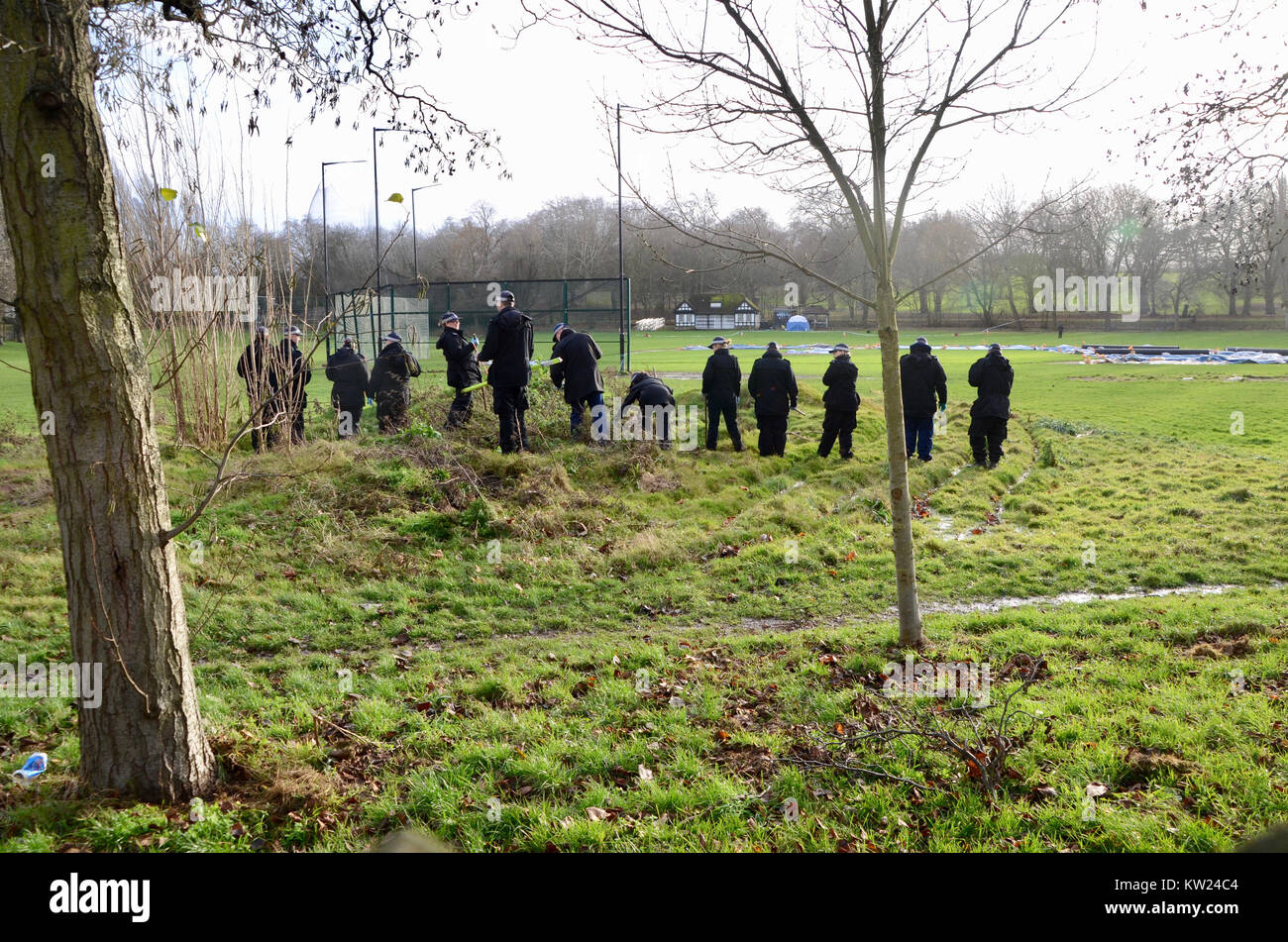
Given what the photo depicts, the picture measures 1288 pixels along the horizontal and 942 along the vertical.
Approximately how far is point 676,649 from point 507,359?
278 inches

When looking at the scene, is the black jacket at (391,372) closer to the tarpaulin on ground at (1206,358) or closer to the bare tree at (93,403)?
the bare tree at (93,403)

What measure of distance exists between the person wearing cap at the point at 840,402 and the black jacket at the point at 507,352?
17.4ft

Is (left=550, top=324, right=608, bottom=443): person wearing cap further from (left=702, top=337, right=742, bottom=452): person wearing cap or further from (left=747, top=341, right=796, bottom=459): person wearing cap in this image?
(left=747, top=341, right=796, bottom=459): person wearing cap

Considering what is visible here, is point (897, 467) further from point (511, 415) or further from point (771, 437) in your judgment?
point (771, 437)

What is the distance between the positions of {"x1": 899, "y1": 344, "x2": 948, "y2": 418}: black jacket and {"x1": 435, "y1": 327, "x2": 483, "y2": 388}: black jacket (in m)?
7.47

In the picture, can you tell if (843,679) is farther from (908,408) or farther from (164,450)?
(164,450)

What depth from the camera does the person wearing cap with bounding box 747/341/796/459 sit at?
15117 millimetres

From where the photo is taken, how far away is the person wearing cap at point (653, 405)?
14602 millimetres
